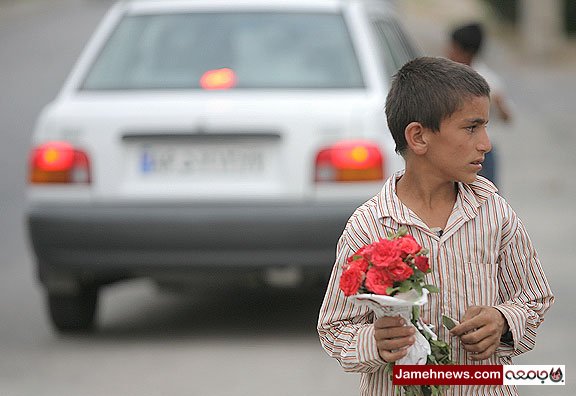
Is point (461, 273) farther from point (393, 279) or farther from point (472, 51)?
point (472, 51)

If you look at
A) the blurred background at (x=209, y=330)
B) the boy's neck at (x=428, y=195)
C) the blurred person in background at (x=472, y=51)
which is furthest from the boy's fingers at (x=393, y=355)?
the blurred person in background at (x=472, y=51)

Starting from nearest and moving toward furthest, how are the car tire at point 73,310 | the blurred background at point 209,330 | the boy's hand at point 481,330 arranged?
the boy's hand at point 481,330, the blurred background at point 209,330, the car tire at point 73,310

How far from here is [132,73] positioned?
7.58 metres

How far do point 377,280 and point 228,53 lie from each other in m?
4.80

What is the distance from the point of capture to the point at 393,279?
2.94 m

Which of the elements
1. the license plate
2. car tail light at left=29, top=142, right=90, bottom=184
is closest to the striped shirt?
the license plate

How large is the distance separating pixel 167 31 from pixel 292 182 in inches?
55.1

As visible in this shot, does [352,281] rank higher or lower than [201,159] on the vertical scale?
higher

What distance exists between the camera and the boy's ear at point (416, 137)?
10.7 feet

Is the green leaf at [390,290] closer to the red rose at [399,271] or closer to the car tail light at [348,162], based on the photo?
the red rose at [399,271]

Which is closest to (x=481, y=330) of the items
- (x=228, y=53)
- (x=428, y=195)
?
(x=428, y=195)

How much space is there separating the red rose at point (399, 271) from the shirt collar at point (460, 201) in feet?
0.95

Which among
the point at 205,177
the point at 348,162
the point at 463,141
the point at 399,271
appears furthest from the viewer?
the point at 205,177

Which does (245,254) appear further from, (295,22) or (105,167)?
(295,22)
